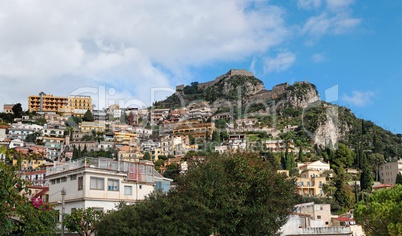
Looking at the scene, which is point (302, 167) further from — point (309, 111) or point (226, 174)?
point (226, 174)

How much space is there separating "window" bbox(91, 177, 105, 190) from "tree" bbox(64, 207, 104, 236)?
3088 millimetres

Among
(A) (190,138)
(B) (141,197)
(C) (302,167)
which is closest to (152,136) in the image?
(A) (190,138)

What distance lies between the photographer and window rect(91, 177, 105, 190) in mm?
35188

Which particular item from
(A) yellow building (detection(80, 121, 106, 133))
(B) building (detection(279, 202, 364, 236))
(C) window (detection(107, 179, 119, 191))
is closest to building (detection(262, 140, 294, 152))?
(A) yellow building (detection(80, 121, 106, 133))

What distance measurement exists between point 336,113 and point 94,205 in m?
160

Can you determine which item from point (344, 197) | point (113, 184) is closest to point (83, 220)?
point (113, 184)

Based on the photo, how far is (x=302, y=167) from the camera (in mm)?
122312

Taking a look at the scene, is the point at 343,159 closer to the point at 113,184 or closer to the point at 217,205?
the point at 113,184

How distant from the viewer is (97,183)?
35531 mm

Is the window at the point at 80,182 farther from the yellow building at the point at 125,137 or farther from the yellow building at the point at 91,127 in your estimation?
the yellow building at the point at 91,127

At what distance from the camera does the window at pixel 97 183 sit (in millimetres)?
35188

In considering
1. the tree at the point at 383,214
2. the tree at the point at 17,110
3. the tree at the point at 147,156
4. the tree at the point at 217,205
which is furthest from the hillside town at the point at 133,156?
the tree at the point at 383,214

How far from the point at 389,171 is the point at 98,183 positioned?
110 m

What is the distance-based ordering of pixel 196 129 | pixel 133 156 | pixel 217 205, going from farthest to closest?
pixel 196 129 → pixel 133 156 → pixel 217 205
